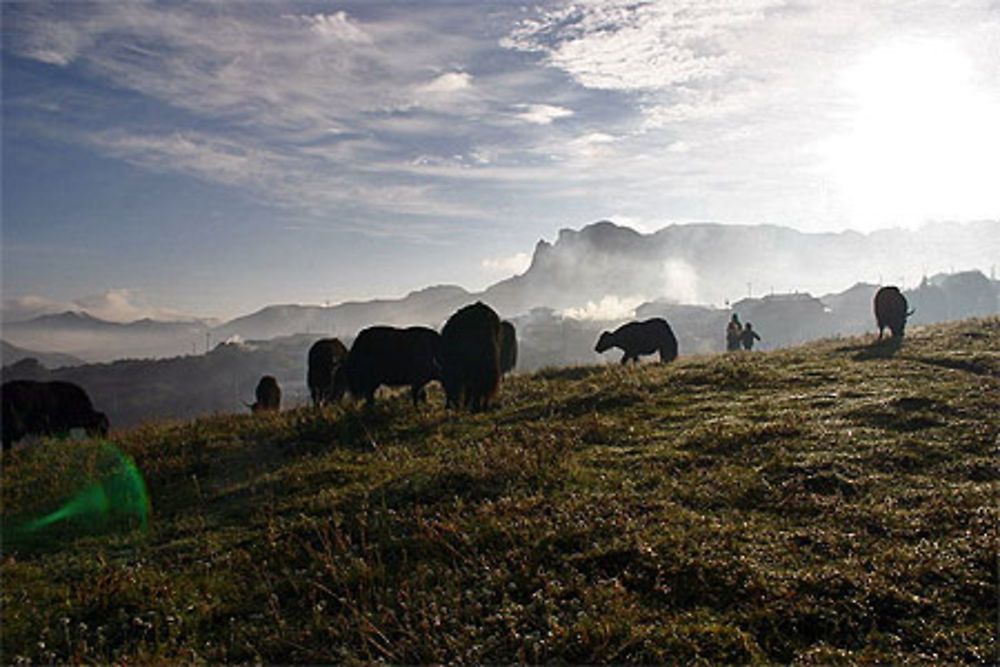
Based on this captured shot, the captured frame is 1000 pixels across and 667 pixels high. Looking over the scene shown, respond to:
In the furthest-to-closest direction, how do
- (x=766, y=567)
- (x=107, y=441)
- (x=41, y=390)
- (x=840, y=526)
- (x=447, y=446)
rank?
(x=41, y=390) → (x=107, y=441) → (x=447, y=446) → (x=840, y=526) → (x=766, y=567)

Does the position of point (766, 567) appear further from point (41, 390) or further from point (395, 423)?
point (41, 390)

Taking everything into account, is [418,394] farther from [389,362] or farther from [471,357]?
[471,357]

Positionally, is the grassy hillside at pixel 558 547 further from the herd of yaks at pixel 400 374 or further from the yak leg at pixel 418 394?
the yak leg at pixel 418 394

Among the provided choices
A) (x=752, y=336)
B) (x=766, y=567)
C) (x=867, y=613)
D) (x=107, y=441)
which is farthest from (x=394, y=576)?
(x=752, y=336)

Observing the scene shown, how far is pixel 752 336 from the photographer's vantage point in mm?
36500

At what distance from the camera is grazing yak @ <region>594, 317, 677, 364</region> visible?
30891 mm

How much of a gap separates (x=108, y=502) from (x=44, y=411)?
1182 centimetres

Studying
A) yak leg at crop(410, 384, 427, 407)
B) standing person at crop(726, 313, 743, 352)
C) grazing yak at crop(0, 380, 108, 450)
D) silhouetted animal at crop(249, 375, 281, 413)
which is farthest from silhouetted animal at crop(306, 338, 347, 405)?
standing person at crop(726, 313, 743, 352)

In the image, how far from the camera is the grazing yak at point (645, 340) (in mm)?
30891

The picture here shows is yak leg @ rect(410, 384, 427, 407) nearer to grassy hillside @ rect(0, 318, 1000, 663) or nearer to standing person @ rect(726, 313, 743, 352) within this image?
grassy hillside @ rect(0, 318, 1000, 663)

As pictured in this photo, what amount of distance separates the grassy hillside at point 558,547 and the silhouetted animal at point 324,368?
10.8m

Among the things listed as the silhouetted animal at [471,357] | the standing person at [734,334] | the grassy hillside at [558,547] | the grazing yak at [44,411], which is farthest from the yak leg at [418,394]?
the standing person at [734,334]

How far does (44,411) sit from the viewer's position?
61.9 ft

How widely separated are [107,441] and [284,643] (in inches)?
472
